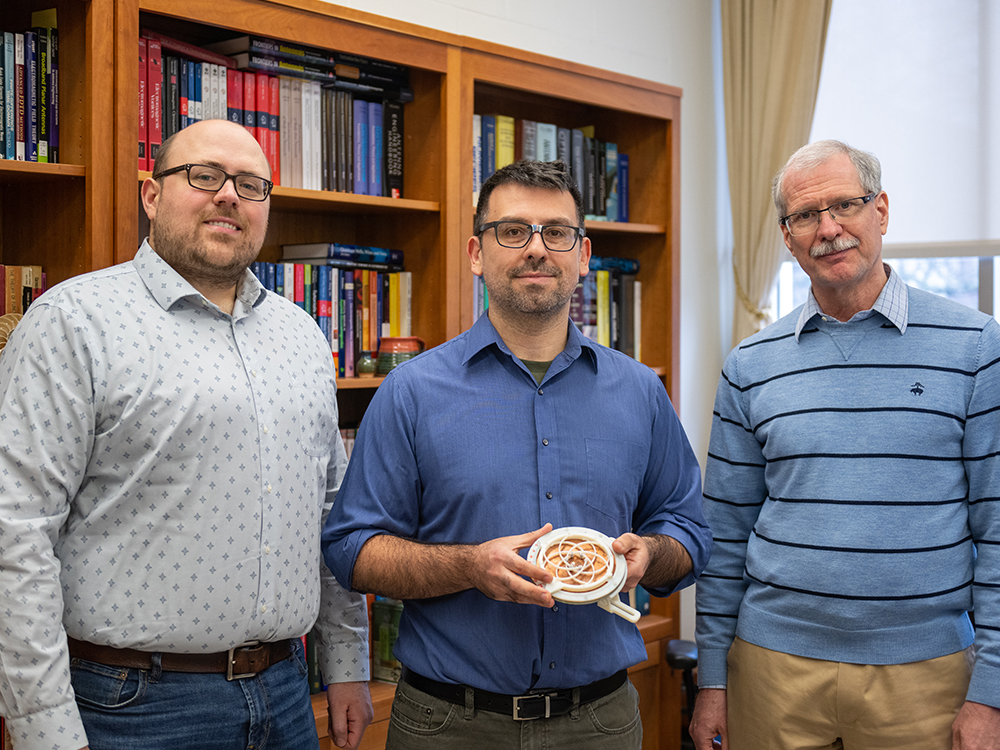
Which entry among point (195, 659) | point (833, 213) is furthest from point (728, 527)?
point (195, 659)

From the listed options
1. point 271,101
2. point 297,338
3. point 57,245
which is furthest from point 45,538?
point 271,101

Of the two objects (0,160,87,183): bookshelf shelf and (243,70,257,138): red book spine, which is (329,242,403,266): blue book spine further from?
(0,160,87,183): bookshelf shelf

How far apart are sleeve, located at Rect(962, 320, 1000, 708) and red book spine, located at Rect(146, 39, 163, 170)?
1.79 meters

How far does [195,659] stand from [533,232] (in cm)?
95

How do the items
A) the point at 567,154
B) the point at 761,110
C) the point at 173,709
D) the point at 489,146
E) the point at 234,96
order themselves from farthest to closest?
the point at 761,110
the point at 567,154
the point at 489,146
the point at 234,96
the point at 173,709

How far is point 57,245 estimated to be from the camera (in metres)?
2.01

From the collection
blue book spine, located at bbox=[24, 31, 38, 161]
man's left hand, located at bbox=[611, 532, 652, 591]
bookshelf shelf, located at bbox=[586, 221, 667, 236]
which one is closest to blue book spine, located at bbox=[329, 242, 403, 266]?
bookshelf shelf, located at bbox=[586, 221, 667, 236]

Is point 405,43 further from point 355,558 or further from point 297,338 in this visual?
point 355,558

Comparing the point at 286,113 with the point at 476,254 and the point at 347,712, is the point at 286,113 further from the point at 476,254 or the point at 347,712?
the point at 347,712

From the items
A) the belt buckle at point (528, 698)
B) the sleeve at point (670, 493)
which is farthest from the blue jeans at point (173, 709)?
the sleeve at point (670, 493)

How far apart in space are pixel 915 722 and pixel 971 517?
1.32 ft

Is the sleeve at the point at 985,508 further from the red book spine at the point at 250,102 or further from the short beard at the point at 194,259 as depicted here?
the red book spine at the point at 250,102

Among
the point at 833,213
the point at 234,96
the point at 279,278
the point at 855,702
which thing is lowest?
the point at 855,702

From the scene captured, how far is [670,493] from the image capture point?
1.83 meters
